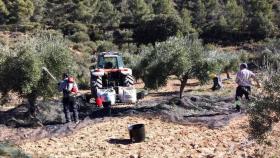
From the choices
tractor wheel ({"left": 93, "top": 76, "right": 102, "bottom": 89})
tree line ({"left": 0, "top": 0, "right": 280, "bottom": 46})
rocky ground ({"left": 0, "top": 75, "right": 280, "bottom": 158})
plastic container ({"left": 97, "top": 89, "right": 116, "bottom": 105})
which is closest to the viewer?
rocky ground ({"left": 0, "top": 75, "right": 280, "bottom": 158})

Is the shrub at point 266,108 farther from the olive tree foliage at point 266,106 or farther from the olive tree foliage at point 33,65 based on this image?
the olive tree foliage at point 33,65

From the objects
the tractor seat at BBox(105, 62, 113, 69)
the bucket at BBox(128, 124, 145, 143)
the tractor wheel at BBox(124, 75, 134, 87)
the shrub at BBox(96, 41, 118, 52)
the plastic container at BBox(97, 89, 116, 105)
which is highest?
the tractor seat at BBox(105, 62, 113, 69)

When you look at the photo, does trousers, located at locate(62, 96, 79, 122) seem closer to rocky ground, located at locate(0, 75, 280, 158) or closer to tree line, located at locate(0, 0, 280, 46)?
rocky ground, located at locate(0, 75, 280, 158)

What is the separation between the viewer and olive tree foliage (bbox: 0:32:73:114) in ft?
54.2

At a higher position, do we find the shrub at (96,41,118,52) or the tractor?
the tractor

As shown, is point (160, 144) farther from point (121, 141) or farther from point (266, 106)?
point (266, 106)

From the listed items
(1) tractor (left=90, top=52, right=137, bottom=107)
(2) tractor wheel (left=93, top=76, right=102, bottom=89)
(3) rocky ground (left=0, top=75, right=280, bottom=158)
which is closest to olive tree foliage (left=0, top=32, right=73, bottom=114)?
(3) rocky ground (left=0, top=75, right=280, bottom=158)

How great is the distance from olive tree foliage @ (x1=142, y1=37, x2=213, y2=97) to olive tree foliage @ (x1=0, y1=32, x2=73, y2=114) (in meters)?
4.75

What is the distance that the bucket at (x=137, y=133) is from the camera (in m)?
13.7

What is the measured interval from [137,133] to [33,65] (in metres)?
4.96

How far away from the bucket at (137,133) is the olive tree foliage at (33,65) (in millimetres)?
4703

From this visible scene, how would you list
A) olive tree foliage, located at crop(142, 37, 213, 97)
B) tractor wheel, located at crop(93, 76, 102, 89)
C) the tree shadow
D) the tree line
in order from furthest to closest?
the tree line
olive tree foliage, located at crop(142, 37, 213, 97)
tractor wheel, located at crop(93, 76, 102, 89)
the tree shadow

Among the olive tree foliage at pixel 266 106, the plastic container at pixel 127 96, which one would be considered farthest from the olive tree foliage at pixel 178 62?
the olive tree foliage at pixel 266 106

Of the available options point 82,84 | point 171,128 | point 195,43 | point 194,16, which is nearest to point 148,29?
point 194,16
